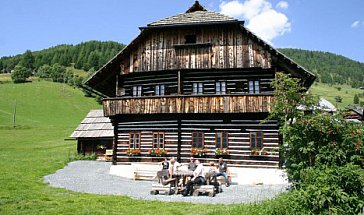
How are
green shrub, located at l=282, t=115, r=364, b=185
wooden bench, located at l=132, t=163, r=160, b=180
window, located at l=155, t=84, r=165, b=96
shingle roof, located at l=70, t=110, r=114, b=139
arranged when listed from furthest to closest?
shingle roof, located at l=70, t=110, r=114, b=139, window, located at l=155, t=84, r=165, b=96, wooden bench, located at l=132, t=163, r=160, b=180, green shrub, located at l=282, t=115, r=364, b=185

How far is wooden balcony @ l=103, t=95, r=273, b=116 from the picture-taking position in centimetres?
1758

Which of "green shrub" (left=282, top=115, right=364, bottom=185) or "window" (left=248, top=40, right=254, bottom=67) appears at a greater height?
"window" (left=248, top=40, right=254, bottom=67)

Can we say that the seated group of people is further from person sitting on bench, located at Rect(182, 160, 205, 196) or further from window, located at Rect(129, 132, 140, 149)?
window, located at Rect(129, 132, 140, 149)

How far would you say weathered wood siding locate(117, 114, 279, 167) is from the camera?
18516 mm

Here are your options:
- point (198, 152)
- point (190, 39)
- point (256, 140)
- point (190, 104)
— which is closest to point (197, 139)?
point (198, 152)

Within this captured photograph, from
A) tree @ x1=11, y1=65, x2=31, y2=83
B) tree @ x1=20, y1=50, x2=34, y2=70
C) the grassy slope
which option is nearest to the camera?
tree @ x1=11, y1=65, x2=31, y2=83

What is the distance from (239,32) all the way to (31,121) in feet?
175

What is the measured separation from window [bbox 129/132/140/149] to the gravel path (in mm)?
2312

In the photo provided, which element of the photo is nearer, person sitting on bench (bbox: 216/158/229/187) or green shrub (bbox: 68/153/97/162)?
person sitting on bench (bbox: 216/158/229/187)

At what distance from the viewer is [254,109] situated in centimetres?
1755

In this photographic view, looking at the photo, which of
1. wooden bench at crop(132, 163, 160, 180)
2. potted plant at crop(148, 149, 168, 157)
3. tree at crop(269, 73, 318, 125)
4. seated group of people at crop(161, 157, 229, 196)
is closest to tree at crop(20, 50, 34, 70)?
potted plant at crop(148, 149, 168, 157)

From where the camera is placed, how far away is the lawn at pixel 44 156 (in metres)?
10.6

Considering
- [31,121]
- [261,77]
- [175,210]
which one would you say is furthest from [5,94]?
[175,210]

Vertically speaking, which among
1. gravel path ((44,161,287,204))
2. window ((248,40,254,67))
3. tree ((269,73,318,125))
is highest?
window ((248,40,254,67))
